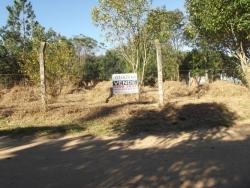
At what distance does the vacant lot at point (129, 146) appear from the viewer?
24.1 ft

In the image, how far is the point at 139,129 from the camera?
13.0 meters

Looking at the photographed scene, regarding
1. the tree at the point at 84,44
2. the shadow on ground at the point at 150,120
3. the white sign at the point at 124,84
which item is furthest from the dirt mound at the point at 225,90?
the tree at the point at 84,44

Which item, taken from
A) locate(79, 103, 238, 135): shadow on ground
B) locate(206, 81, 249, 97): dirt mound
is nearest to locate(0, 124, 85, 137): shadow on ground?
locate(79, 103, 238, 135): shadow on ground

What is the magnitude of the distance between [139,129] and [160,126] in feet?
2.41

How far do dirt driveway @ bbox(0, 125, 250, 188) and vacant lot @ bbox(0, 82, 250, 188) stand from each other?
0.01m

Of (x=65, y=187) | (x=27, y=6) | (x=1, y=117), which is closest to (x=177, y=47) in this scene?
(x=27, y=6)

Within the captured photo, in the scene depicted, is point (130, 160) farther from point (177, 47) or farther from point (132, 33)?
point (177, 47)

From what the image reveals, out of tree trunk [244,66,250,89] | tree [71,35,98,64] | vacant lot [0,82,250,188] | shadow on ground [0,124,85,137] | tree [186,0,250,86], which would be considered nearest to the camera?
vacant lot [0,82,250,188]

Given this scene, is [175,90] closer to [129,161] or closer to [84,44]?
[129,161]

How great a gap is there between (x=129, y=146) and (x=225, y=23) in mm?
17179

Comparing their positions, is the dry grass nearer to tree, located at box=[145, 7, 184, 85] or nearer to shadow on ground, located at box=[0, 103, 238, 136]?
shadow on ground, located at box=[0, 103, 238, 136]

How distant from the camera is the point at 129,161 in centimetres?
865

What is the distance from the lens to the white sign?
18.9 meters

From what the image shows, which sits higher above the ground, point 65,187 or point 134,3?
point 134,3
